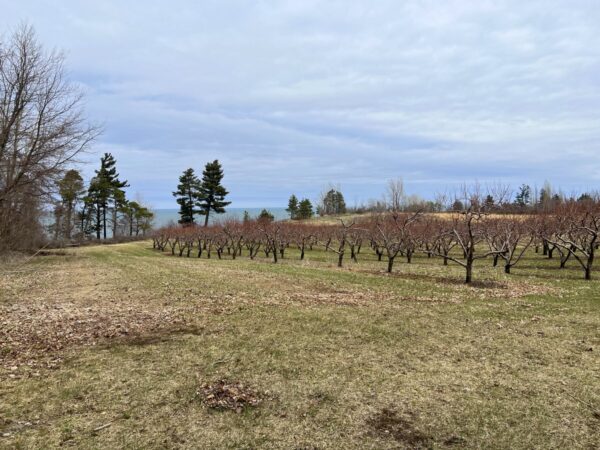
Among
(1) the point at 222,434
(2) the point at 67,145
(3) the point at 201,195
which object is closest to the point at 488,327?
(1) the point at 222,434

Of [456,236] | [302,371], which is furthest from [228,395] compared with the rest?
[456,236]

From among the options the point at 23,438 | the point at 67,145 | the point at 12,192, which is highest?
the point at 67,145

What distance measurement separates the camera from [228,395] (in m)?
5.71

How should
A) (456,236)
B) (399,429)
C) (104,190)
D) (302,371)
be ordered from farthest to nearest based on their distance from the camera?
1. (104,190)
2. (456,236)
3. (302,371)
4. (399,429)

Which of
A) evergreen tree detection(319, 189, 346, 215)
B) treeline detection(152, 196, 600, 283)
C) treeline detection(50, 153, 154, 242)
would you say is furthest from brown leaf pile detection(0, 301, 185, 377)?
evergreen tree detection(319, 189, 346, 215)

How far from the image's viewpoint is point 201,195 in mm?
69500

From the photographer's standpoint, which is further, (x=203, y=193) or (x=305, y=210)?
(x=305, y=210)

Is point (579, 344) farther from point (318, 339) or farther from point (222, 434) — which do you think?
point (222, 434)

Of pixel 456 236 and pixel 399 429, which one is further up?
pixel 456 236

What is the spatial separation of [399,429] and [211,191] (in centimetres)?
6768

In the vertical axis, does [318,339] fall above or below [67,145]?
below

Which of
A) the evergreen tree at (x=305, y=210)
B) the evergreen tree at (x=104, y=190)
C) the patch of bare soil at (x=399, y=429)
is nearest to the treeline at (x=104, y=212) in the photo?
the evergreen tree at (x=104, y=190)

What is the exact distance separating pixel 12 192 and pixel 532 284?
23.5 metres

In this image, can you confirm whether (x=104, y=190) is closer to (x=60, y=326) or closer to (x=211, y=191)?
(x=211, y=191)
